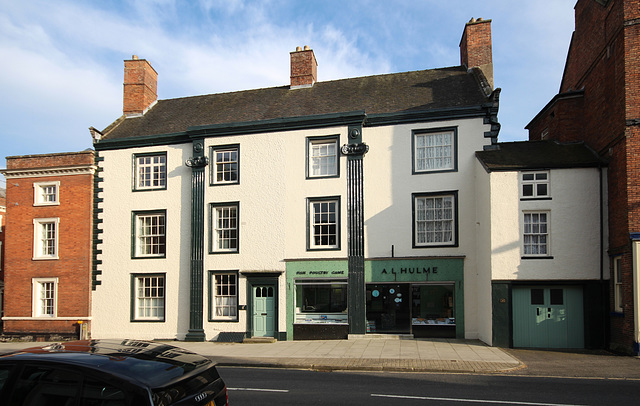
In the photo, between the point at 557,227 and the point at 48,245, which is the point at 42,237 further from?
the point at 557,227

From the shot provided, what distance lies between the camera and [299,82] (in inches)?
912

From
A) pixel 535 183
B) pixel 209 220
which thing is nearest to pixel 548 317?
pixel 535 183

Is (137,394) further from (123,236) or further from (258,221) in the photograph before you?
(123,236)

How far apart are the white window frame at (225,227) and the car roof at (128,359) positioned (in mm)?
14288

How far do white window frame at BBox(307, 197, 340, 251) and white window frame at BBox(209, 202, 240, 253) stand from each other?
316 centimetres

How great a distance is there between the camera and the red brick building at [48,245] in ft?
69.7

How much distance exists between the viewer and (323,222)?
1933cm

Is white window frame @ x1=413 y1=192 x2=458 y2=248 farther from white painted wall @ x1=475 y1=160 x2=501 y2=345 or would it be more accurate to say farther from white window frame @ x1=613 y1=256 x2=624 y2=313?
white window frame @ x1=613 y1=256 x2=624 y2=313

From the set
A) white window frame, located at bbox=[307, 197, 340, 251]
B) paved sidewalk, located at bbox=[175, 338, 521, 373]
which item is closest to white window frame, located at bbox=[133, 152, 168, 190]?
white window frame, located at bbox=[307, 197, 340, 251]

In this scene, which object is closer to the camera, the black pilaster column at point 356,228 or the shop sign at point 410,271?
the shop sign at point 410,271

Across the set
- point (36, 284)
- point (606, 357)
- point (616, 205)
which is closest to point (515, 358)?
point (606, 357)

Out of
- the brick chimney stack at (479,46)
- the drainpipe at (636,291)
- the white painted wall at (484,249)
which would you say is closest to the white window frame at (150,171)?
the white painted wall at (484,249)

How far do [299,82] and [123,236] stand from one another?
10913mm

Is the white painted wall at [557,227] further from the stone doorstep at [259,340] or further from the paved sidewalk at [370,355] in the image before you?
the stone doorstep at [259,340]
